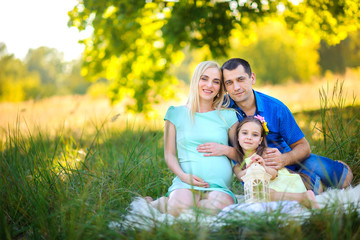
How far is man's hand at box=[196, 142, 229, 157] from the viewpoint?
2852 mm

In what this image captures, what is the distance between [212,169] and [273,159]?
55cm

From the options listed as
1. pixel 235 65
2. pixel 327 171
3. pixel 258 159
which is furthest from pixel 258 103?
pixel 327 171

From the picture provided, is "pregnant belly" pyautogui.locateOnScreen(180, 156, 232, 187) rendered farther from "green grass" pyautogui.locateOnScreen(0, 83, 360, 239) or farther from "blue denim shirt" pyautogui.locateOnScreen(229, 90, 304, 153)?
"blue denim shirt" pyautogui.locateOnScreen(229, 90, 304, 153)

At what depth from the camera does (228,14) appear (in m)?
5.70

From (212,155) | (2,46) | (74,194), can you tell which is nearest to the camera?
(74,194)

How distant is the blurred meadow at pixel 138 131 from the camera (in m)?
2.04

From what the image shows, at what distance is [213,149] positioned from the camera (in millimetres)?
2855

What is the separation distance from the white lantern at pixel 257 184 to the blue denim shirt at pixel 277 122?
665 mm

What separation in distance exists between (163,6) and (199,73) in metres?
3.36

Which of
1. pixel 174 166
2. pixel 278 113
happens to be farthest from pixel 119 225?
pixel 278 113

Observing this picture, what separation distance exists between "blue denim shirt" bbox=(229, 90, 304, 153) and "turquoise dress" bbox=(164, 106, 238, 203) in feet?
0.86

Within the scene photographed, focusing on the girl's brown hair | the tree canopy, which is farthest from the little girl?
the tree canopy

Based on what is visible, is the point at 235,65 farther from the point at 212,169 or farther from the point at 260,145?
the point at 212,169

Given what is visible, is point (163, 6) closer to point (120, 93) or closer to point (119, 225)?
point (120, 93)
